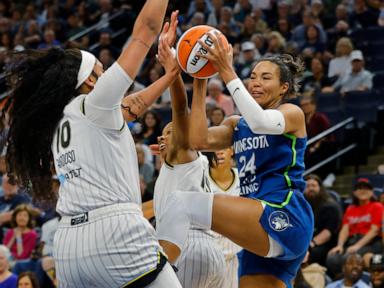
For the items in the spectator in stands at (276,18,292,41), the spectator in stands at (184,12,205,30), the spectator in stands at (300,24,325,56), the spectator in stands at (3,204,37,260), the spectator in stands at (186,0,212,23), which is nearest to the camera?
the spectator in stands at (3,204,37,260)

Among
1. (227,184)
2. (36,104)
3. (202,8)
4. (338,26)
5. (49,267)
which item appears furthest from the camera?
(202,8)

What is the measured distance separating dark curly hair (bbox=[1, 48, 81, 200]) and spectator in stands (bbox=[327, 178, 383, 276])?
17.6 ft

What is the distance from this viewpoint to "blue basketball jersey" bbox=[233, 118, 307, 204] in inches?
219

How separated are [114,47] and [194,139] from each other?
11346mm

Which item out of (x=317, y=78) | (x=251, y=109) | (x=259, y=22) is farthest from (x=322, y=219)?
(x=259, y=22)

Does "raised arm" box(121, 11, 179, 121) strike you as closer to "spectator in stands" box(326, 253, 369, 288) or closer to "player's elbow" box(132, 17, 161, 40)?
"player's elbow" box(132, 17, 161, 40)

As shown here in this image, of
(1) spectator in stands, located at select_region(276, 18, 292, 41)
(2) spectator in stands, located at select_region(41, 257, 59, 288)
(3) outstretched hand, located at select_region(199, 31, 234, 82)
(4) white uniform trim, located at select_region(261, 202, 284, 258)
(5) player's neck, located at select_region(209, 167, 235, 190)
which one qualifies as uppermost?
(3) outstretched hand, located at select_region(199, 31, 234, 82)

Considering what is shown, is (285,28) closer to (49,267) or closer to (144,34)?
(49,267)

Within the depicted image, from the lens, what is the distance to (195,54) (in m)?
5.52

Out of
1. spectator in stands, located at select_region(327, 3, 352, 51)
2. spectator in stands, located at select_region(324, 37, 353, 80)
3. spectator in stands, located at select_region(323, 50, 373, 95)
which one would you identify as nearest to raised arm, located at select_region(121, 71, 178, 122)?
spectator in stands, located at select_region(323, 50, 373, 95)

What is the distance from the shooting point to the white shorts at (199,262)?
242 inches

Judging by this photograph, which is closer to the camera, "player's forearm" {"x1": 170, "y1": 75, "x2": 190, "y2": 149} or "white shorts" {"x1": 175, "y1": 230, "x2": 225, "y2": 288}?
"player's forearm" {"x1": 170, "y1": 75, "x2": 190, "y2": 149}

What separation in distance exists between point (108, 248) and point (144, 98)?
4.08ft

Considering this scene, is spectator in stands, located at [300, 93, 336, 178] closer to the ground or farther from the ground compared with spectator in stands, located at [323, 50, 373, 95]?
closer to the ground
